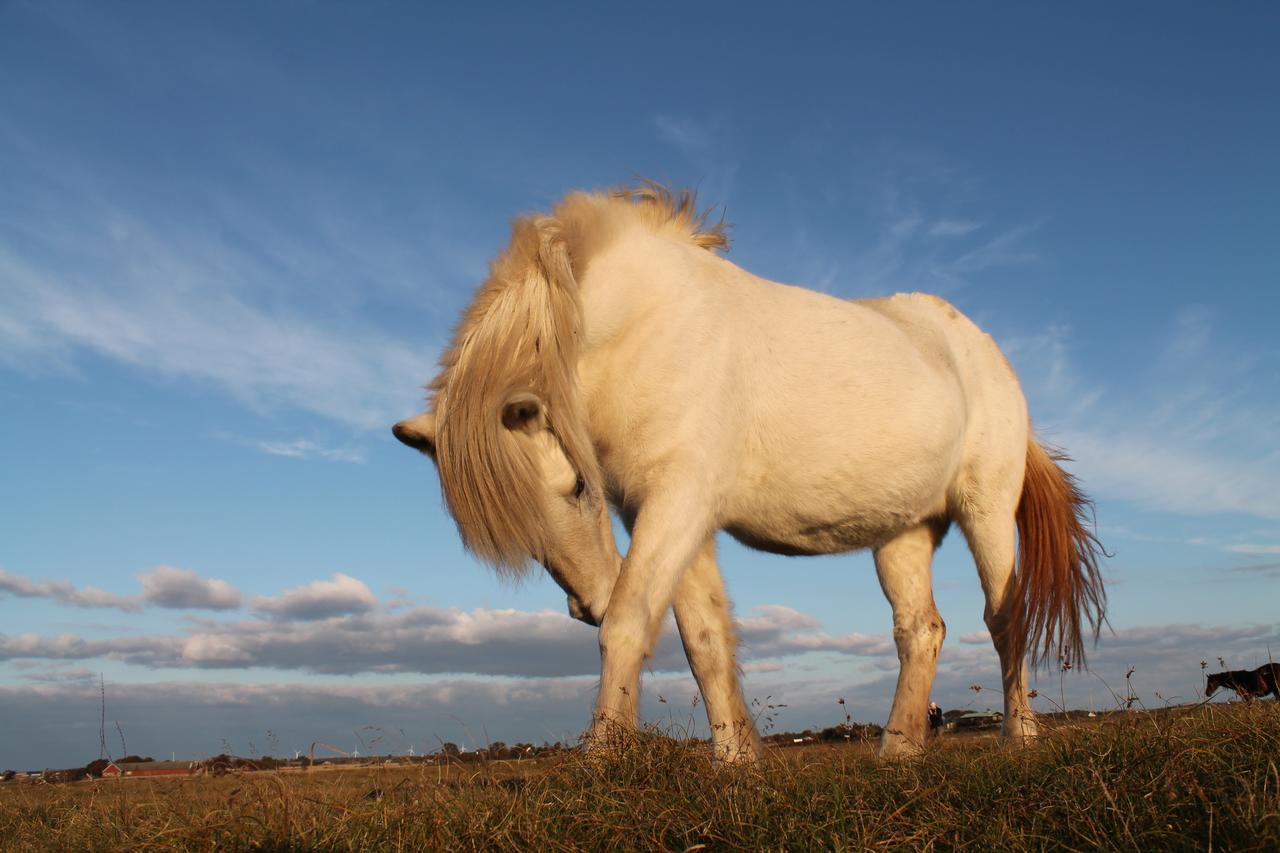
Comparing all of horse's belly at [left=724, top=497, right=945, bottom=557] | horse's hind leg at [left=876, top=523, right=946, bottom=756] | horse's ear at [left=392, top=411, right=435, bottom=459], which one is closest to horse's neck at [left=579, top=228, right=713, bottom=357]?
horse's ear at [left=392, top=411, right=435, bottom=459]

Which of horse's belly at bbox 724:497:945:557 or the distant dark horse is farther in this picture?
the distant dark horse

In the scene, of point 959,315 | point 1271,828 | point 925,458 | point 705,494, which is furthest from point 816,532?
point 1271,828

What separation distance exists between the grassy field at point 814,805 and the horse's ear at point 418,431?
1672 millimetres

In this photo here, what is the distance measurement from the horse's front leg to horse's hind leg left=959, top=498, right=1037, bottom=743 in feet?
9.23

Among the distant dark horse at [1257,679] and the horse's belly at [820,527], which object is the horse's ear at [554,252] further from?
the distant dark horse at [1257,679]

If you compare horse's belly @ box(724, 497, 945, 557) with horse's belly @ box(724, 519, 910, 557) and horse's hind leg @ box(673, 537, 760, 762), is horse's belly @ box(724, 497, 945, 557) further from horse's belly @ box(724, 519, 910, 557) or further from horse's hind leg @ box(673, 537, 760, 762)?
horse's hind leg @ box(673, 537, 760, 762)

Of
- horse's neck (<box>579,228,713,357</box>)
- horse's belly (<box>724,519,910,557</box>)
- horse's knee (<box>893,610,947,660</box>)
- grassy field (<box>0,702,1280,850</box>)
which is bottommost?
grassy field (<box>0,702,1280,850</box>)

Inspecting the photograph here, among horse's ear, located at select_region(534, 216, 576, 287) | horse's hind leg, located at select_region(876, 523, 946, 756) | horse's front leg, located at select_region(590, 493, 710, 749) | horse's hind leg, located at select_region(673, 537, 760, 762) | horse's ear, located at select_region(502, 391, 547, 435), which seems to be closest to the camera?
horse's front leg, located at select_region(590, 493, 710, 749)

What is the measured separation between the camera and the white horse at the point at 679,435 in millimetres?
4426

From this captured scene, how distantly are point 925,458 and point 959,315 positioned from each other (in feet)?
6.70

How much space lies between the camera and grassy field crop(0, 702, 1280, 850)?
2.39m

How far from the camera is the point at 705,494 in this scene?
441cm

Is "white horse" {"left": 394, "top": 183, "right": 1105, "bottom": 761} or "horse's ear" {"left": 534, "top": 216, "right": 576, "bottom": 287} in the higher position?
"horse's ear" {"left": 534, "top": 216, "right": 576, "bottom": 287}

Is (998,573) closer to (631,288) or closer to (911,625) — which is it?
(911,625)
